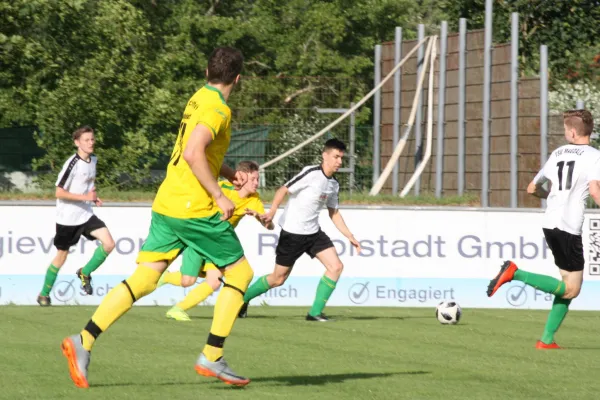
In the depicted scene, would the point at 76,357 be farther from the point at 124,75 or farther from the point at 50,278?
the point at 124,75

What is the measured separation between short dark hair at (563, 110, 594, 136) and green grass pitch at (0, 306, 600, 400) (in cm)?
179

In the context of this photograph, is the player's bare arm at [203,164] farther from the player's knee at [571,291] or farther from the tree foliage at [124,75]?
the tree foliage at [124,75]

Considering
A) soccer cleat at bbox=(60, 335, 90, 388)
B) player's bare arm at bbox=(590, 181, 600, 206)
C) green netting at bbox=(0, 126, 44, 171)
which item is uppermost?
green netting at bbox=(0, 126, 44, 171)

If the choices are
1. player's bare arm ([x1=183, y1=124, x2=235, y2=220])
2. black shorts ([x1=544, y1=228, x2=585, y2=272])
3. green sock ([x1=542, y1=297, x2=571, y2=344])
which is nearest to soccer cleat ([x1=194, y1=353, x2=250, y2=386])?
player's bare arm ([x1=183, y1=124, x2=235, y2=220])

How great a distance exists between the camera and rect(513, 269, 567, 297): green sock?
9.87m

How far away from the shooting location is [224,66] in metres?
7.19

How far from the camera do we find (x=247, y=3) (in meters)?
40.8

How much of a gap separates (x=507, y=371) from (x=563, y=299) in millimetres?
1689

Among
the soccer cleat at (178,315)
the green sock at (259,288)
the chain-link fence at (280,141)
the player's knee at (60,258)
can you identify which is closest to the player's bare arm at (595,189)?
the green sock at (259,288)

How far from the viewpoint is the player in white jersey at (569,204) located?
975 cm

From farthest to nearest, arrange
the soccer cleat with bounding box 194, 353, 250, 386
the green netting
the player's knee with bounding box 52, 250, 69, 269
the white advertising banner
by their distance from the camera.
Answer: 1. the green netting
2. the white advertising banner
3. the player's knee with bounding box 52, 250, 69, 269
4. the soccer cleat with bounding box 194, 353, 250, 386

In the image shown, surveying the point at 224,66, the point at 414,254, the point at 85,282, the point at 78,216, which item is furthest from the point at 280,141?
the point at 224,66

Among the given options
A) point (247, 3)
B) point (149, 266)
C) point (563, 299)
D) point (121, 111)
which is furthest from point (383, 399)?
point (247, 3)

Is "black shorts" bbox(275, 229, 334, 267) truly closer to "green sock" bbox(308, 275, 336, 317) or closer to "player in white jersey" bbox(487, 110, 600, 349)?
"green sock" bbox(308, 275, 336, 317)
